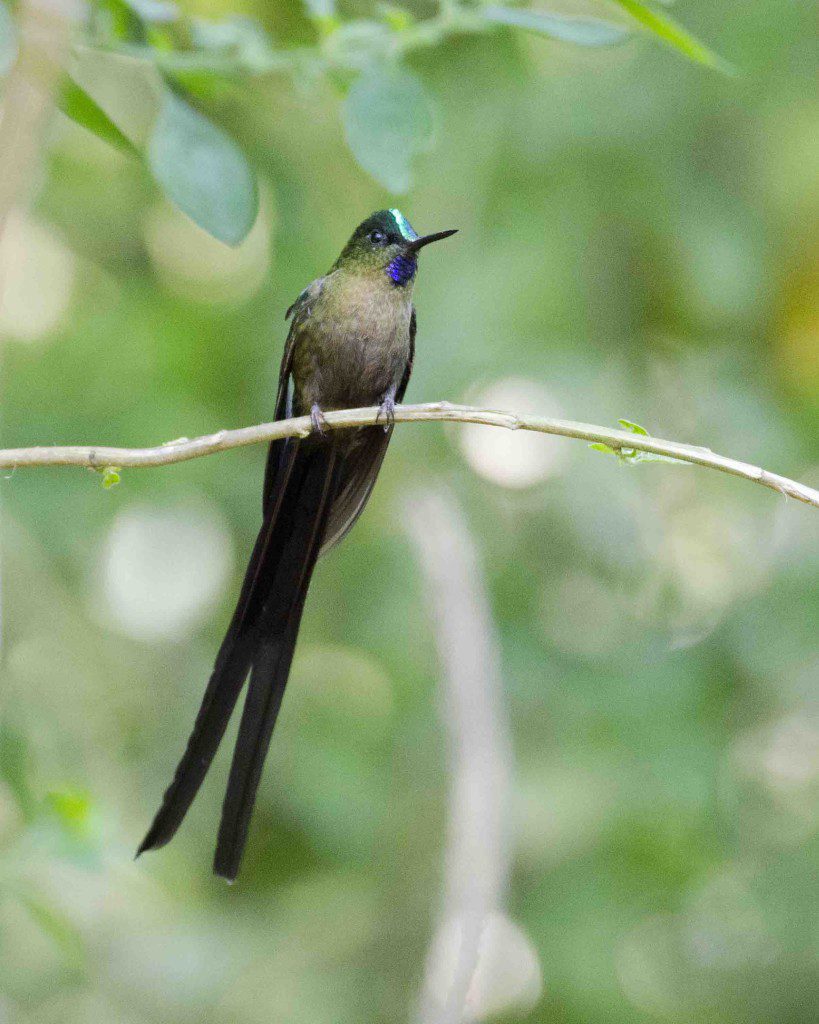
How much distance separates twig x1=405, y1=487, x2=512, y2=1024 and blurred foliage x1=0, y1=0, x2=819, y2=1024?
10.4 inches

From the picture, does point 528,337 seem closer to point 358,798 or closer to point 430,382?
point 430,382

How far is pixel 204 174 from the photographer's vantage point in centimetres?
163

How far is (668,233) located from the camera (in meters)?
4.03

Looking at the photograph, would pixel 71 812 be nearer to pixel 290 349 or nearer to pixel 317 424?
pixel 317 424

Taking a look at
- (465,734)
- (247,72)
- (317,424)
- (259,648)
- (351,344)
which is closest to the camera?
(247,72)

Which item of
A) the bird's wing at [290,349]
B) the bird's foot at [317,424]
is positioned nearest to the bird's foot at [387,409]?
the bird's foot at [317,424]

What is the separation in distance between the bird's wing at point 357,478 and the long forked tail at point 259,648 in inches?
1.4

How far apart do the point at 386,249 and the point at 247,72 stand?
25.9 inches

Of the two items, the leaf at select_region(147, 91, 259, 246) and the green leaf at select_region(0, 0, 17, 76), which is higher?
Answer: the green leaf at select_region(0, 0, 17, 76)

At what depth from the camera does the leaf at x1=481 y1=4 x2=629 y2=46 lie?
5.82ft

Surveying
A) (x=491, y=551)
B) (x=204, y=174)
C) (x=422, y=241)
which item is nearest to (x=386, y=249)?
(x=422, y=241)

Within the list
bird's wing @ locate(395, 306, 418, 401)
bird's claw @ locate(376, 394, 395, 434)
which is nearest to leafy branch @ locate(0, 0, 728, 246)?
bird's claw @ locate(376, 394, 395, 434)

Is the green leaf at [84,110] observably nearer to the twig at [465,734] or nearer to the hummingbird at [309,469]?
the hummingbird at [309,469]

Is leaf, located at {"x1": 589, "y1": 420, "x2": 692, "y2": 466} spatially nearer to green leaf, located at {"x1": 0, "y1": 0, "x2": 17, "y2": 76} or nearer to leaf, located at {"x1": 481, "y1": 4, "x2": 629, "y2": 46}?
leaf, located at {"x1": 481, "y1": 4, "x2": 629, "y2": 46}
